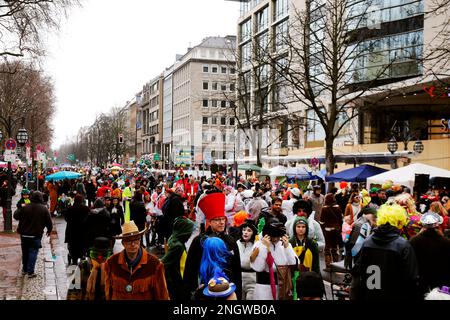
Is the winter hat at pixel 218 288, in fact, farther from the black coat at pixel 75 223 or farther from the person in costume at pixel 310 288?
the black coat at pixel 75 223

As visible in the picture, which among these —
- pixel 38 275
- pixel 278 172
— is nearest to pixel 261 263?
pixel 38 275

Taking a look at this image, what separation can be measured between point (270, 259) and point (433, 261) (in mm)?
1745

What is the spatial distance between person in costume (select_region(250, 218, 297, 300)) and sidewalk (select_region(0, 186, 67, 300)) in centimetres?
467

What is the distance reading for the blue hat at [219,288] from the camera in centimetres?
422

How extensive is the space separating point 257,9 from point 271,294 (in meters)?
61.9

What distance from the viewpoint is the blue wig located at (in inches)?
182

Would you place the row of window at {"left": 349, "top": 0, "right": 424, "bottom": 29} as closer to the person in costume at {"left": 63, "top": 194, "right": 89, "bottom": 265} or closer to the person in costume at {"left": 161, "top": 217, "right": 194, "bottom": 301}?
the person in costume at {"left": 63, "top": 194, "right": 89, "bottom": 265}

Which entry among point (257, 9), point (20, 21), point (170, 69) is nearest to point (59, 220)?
point (20, 21)

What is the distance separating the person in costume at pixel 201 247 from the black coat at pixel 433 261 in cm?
207

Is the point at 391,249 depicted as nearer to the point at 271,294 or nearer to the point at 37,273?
the point at 271,294

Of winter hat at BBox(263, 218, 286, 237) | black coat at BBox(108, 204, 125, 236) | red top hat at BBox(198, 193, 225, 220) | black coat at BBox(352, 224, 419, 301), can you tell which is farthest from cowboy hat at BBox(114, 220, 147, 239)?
black coat at BBox(108, 204, 125, 236)

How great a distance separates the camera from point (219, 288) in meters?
4.25

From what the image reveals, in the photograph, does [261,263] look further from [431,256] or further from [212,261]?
[431,256]

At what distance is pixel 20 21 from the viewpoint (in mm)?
18328
